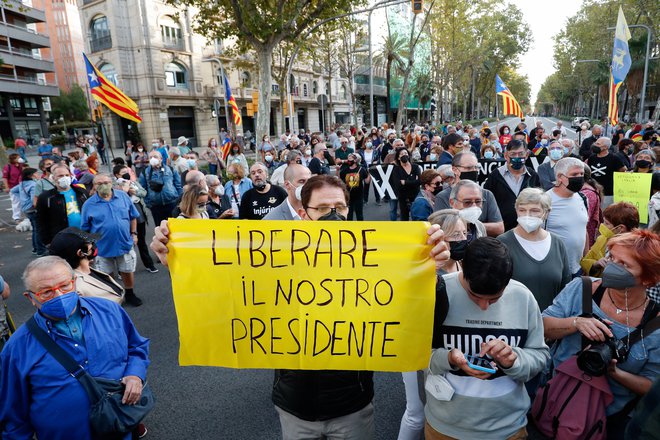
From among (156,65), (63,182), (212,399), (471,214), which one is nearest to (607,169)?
(471,214)

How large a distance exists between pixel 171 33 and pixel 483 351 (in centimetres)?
3700

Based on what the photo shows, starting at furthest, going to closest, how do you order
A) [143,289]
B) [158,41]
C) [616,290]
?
1. [158,41]
2. [143,289]
3. [616,290]

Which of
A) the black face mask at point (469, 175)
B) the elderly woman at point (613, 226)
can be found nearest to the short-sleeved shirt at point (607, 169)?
the black face mask at point (469, 175)

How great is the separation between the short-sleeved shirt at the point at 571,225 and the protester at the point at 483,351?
2.19 meters

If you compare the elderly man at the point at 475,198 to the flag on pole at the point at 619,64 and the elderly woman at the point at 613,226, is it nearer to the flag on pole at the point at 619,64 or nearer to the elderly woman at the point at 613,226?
the elderly woman at the point at 613,226

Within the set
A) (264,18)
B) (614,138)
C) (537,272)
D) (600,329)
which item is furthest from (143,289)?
(614,138)

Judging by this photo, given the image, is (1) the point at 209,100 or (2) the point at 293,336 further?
(1) the point at 209,100

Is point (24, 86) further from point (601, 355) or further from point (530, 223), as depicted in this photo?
point (601, 355)

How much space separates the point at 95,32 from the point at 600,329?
128 ft

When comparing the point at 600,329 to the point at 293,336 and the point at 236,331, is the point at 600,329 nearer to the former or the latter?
the point at 293,336

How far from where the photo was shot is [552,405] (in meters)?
2.22

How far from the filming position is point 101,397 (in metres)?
2.31

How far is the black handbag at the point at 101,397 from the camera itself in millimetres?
2230

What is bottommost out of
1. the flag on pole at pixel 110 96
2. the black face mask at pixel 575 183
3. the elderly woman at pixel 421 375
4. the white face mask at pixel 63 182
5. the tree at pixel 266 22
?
the elderly woman at pixel 421 375
